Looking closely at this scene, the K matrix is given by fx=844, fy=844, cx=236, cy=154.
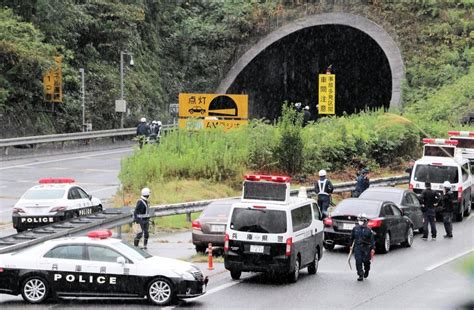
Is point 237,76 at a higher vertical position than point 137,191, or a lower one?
higher

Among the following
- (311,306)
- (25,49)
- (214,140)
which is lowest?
(311,306)

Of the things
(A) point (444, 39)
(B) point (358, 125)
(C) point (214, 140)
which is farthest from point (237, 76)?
(C) point (214, 140)

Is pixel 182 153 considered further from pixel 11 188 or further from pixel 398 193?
pixel 398 193

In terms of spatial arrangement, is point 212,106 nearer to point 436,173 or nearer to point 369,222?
point 436,173

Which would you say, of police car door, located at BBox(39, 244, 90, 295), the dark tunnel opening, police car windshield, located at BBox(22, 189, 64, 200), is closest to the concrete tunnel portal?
the dark tunnel opening

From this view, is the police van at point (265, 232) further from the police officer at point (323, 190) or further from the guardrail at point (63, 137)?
the guardrail at point (63, 137)

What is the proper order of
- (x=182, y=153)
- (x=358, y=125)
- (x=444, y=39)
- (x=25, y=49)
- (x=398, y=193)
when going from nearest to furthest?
(x=398, y=193) → (x=182, y=153) → (x=358, y=125) → (x=25, y=49) → (x=444, y=39)

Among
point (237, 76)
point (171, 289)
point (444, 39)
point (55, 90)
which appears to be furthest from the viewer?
point (237, 76)

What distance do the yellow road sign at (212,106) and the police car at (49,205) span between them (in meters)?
10.2

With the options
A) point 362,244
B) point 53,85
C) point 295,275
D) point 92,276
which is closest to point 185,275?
point 92,276

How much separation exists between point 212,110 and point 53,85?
665 inches

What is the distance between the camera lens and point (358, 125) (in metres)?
37.5

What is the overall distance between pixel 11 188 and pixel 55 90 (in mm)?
17842

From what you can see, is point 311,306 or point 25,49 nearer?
point 311,306
